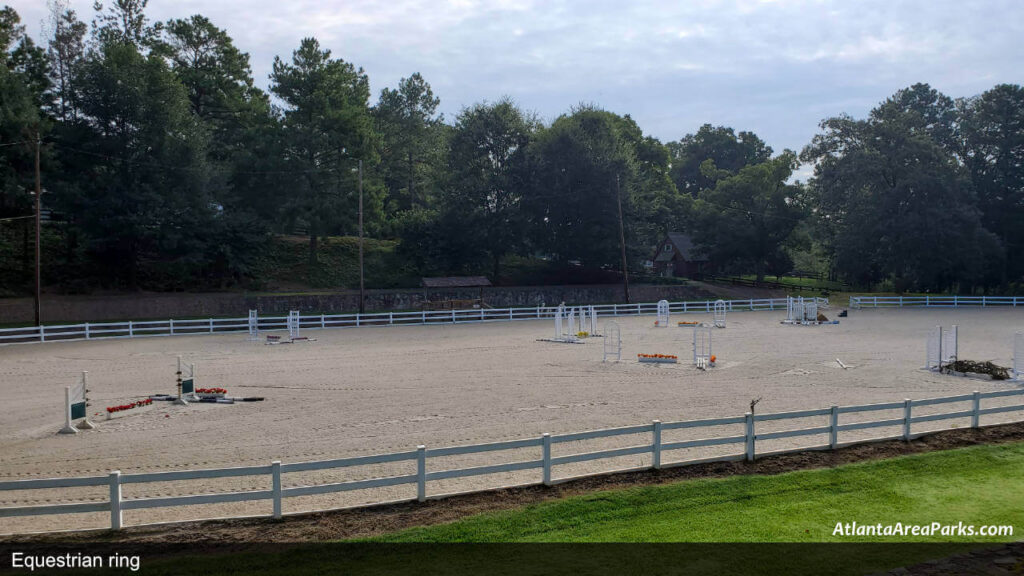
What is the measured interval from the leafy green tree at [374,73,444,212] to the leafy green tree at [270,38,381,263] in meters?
13.8

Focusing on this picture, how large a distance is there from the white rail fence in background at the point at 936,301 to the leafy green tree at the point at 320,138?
3975cm

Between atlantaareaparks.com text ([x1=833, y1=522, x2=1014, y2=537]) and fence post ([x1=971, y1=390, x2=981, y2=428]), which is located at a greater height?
fence post ([x1=971, y1=390, x2=981, y2=428])

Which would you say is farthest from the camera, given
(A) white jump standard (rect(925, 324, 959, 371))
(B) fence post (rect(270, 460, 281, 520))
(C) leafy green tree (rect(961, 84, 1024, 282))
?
(C) leafy green tree (rect(961, 84, 1024, 282))

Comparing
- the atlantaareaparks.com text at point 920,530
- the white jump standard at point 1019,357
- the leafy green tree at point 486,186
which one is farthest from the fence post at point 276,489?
the leafy green tree at point 486,186

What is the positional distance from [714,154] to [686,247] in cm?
4796

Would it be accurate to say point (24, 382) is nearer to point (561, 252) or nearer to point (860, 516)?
point (860, 516)

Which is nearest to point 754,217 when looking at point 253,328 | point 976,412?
point 253,328

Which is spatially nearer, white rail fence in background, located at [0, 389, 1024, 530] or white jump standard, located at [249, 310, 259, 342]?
white rail fence in background, located at [0, 389, 1024, 530]

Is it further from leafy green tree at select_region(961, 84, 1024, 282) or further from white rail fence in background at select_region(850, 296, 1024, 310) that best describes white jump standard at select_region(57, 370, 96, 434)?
leafy green tree at select_region(961, 84, 1024, 282)

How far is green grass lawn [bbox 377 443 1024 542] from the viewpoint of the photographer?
28.8 feet

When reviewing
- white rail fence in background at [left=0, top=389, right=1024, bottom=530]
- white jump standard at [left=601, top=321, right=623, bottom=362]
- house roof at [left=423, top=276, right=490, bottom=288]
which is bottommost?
white jump standard at [left=601, top=321, right=623, bottom=362]

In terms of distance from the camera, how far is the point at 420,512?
9594mm

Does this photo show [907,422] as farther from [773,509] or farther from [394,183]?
[394,183]

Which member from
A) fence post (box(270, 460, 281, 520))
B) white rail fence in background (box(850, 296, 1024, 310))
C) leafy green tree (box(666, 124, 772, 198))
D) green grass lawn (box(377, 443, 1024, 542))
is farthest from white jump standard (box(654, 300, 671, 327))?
leafy green tree (box(666, 124, 772, 198))
